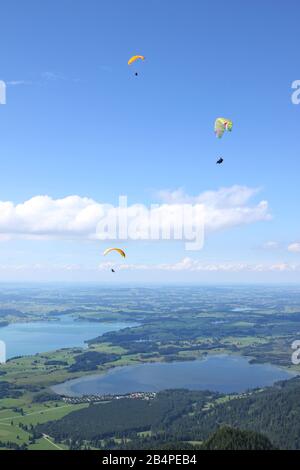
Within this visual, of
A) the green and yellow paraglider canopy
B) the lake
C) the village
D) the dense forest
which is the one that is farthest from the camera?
the lake

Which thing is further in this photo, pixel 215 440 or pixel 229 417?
pixel 229 417

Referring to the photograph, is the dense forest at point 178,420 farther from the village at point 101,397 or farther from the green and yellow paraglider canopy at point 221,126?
the green and yellow paraglider canopy at point 221,126

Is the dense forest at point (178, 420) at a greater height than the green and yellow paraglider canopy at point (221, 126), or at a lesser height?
lesser

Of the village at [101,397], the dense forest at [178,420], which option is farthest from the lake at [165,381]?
the dense forest at [178,420]

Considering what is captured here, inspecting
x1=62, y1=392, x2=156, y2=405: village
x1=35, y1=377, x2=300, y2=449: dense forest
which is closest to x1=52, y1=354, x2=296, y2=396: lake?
x1=62, y1=392, x2=156, y2=405: village

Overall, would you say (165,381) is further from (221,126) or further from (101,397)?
(221,126)

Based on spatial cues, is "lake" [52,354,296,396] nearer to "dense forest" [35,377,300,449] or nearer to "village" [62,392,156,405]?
"village" [62,392,156,405]

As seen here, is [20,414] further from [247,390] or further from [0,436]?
[247,390]
